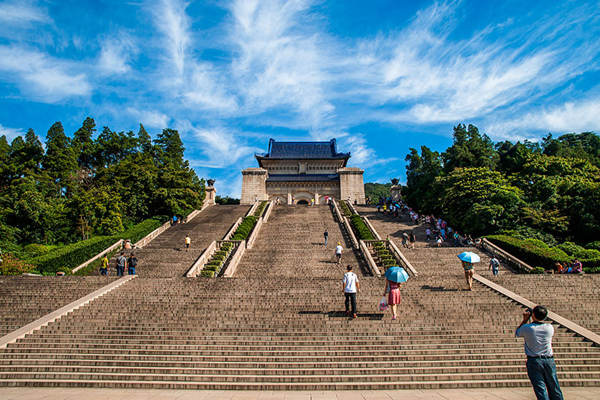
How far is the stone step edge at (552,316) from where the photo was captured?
869 centimetres

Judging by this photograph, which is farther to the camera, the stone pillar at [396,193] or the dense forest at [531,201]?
the stone pillar at [396,193]

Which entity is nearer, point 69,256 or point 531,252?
point 531,252

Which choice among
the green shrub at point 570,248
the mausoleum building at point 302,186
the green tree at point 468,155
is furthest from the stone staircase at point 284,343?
A: the mausoleum building at point 302,186

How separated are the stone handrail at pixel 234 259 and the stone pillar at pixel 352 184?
29.8 meters

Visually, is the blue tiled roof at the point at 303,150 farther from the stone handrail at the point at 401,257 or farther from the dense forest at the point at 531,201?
the stone handrail at the point at 401,257

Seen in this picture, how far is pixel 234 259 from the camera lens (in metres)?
18.0

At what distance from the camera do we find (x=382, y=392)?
22.0ft

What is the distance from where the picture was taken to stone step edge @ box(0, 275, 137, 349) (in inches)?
353

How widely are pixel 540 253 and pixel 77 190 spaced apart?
38.0 metres

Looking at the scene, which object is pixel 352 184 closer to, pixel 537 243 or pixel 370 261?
pixel 537 243

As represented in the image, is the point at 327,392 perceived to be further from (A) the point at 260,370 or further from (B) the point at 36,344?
(B) the point at 36,344

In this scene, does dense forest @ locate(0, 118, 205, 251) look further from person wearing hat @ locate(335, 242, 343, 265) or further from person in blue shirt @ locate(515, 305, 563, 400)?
person in blue shirt @ locate(515, 305, 563, 400)

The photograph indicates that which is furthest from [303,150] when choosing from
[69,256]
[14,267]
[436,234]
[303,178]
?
[14,267]

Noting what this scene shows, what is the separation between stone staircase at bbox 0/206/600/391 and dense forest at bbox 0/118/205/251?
16.6 metres
